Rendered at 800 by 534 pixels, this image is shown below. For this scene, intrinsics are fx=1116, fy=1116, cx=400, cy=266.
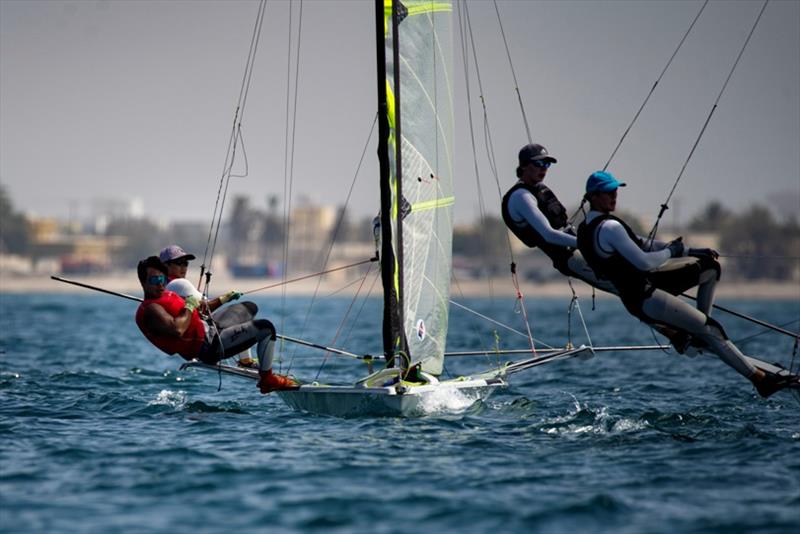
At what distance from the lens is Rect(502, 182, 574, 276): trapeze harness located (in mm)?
12852

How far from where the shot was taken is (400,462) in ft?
35.1

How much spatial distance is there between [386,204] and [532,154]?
1969mm

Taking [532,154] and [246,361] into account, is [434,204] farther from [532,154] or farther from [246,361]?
[246,361]

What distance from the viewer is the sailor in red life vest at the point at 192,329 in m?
12.9

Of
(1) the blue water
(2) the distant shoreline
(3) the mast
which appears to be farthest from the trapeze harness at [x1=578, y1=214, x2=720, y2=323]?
(2) the distant shoreline

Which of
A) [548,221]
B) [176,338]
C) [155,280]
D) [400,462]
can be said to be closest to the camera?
[400,462]

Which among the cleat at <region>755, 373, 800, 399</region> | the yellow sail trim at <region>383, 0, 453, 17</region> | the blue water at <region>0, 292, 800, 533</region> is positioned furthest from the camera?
the yellow sail trim at <region>383, 0, 453, 17</region>

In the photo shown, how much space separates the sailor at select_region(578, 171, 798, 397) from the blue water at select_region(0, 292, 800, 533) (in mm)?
1012

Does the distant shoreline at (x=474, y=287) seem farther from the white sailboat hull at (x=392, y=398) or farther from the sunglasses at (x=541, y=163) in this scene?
the sunglasses at (x=541, y=163)

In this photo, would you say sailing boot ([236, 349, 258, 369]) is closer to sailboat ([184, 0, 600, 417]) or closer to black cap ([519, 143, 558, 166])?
sailboat ([184, 0, 600, 417])

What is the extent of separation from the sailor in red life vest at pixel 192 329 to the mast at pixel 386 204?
1434 mm

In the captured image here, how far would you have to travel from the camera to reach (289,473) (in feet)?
33.6

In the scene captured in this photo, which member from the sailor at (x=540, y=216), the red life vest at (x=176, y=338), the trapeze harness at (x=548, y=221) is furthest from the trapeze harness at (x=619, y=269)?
the red life vest at (x=176, y=338)

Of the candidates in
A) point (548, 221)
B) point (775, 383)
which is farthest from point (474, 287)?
point (775, 383)
